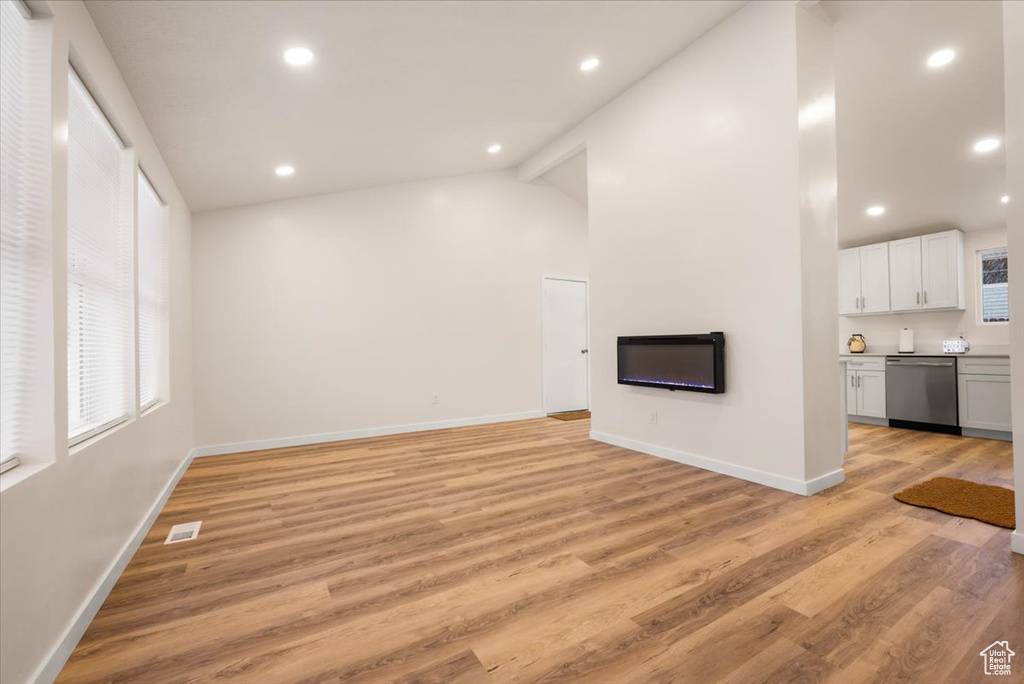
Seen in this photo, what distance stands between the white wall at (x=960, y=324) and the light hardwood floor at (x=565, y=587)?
8.36 ft

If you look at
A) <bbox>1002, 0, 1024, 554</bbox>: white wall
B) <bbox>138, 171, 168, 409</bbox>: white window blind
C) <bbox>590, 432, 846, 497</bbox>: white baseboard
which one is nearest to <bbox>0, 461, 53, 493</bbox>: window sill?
<bbox>138, 171, 168, 409</bbox>: white window blind

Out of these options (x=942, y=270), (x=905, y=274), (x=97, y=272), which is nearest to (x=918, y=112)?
(x=942, y=270)

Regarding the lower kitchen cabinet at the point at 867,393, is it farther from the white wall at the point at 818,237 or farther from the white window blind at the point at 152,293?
the white window blind at the point at 152,293

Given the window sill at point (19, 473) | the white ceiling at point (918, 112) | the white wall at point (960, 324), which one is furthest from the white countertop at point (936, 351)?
the window sill at point (19, 473)

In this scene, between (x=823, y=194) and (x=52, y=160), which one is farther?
(x=823, y=194)

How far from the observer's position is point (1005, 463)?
11.9ft

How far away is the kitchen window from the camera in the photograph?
5000 mm

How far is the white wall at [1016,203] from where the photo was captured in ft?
6.77

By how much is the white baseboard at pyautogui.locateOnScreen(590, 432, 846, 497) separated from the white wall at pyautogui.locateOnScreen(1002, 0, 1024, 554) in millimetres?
947

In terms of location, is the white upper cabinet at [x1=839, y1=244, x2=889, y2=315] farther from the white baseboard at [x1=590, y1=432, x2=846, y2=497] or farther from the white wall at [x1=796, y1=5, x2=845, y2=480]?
the white baseboard at [x1=590, y1=432, x2=846, y2=497]

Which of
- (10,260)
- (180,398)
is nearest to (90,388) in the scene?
(10,260)

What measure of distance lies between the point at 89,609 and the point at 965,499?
4589 millimetres

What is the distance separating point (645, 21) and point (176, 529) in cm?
461

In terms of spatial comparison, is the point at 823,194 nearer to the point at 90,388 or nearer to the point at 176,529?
the point at 90,388
